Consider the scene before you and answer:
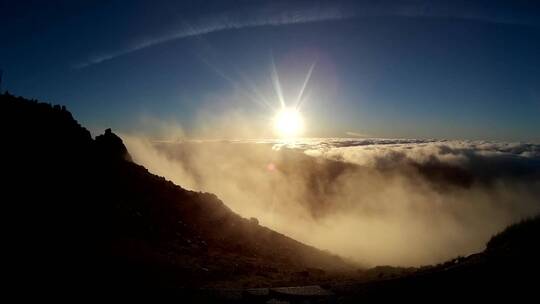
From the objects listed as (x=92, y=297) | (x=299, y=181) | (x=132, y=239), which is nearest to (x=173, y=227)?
(x=132, y=239)

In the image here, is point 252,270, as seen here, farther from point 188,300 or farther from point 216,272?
point 188,300

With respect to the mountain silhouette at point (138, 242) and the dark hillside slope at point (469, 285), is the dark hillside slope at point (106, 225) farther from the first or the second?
the dark hillside slope at point (469, 285)

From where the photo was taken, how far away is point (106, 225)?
18266 mm

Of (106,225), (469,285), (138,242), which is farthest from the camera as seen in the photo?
(106,225)

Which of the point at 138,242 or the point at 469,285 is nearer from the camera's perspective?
the point at 469,285

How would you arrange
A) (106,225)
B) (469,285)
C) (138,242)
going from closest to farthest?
(469,285) < (138,242) < (106,225)

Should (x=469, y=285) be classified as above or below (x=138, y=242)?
below

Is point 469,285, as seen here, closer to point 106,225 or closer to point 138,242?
point 138,242

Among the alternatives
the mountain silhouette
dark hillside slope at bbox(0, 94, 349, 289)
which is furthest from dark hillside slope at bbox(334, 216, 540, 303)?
dark hillside slope at bbox(0, 94, 349, 289)

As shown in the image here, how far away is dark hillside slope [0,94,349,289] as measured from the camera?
12977mm

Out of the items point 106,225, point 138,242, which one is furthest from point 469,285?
point 106,225

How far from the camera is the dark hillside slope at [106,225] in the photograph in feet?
42.6

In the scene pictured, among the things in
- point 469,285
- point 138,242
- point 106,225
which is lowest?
point 469,285

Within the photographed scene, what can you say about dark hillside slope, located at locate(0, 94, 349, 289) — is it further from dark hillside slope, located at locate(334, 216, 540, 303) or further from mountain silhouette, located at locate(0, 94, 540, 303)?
dark hillside slope, located at locate(334, 216, 540, 303)
